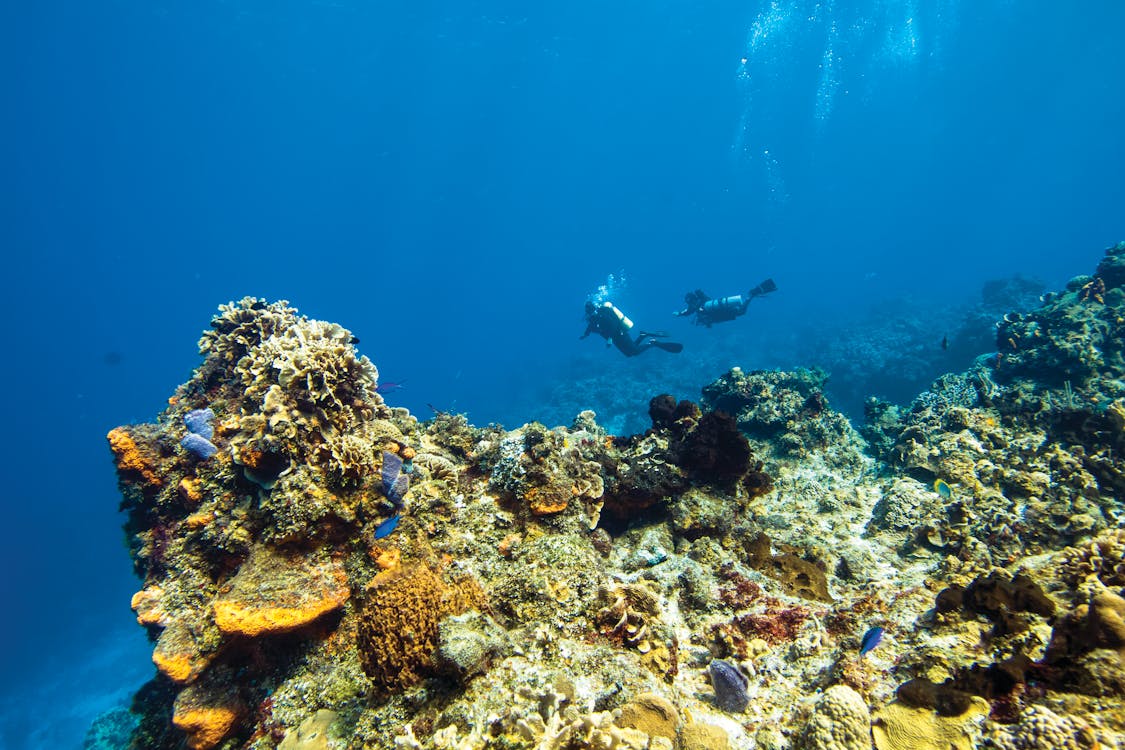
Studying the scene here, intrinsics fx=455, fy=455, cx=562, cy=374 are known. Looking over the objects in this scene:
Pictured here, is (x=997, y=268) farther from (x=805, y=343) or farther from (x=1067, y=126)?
(x=1067, y=126)

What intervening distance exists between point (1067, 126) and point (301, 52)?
19985 centimetres

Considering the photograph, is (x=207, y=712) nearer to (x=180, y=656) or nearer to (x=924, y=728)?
(x=180, y=656)

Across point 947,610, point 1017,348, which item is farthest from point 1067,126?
point 947,610

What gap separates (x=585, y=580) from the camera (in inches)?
193

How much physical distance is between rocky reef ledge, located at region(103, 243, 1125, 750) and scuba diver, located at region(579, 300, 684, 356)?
9.39m

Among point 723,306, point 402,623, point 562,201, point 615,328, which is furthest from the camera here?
point 562,201

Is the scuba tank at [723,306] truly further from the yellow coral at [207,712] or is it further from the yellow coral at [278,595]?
the yellow coral at [207,712]

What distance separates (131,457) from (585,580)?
6024 mm

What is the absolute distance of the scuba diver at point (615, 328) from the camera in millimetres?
17562

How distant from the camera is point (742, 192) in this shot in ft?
619

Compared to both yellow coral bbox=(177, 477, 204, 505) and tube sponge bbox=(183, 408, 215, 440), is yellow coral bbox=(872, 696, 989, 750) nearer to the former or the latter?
yellow coral bbox=(177, 477, 204, 505)

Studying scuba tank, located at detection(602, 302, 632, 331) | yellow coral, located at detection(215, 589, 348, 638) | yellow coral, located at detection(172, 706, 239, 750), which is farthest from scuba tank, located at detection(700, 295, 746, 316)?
yellow coral, located at detection(172, 706, 239, 750)

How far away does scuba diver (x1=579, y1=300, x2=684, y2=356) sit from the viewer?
17562 millimetres

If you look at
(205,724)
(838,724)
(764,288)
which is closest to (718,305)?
(764,288)
